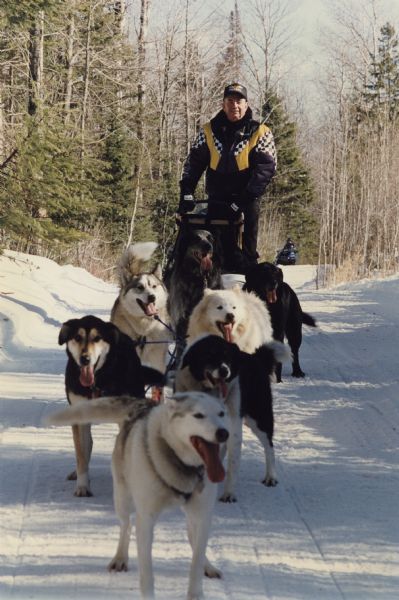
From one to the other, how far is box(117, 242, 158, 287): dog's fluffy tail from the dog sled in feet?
2.12

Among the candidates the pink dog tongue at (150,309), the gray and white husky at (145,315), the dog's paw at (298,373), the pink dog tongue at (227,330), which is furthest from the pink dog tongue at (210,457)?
the dog's paw at (298,373)

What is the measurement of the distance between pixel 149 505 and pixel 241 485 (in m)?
1.79

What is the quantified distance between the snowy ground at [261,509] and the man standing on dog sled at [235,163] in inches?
75.3

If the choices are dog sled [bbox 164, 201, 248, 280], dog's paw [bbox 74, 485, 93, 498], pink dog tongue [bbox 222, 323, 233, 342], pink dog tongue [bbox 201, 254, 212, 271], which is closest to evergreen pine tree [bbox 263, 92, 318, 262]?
dog sled [bbox 164, 201, 248, 280]

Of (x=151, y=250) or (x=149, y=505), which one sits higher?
(x=151, y=250)

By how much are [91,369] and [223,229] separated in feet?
11.8

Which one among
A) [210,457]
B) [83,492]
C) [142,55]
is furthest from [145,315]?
[142,55]

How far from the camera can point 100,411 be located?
150 inches

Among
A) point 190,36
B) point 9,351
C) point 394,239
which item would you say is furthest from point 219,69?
point 9,351

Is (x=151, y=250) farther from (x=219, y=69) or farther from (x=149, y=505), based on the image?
(x=219, y=69)

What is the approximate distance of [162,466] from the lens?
3.36 metres

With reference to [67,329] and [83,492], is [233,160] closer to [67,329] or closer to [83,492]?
[67,329]

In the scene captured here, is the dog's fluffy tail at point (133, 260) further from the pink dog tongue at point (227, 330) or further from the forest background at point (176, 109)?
the forest background at point (176, 109)

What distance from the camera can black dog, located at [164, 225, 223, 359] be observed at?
7402mm
